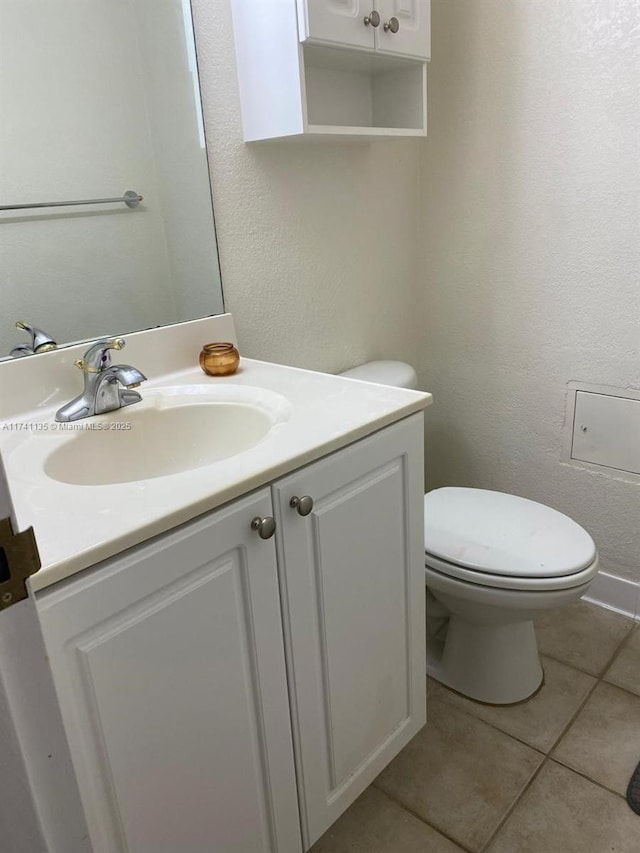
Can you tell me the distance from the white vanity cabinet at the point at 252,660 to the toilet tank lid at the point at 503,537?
0.74 ft

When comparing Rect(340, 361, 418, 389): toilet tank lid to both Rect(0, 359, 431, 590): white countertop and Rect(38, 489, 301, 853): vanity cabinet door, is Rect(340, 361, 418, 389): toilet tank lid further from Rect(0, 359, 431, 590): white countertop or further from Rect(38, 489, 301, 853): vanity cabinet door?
Rect(38, 489, 301, 853): vanity cabinet door

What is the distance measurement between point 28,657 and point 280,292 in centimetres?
121

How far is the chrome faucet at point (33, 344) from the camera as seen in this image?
3.83 feet

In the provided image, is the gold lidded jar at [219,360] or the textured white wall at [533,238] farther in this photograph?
the textured white wall at [533,238]

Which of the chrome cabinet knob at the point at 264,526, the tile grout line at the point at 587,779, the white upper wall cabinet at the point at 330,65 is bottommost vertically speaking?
the tile grout line at the point at 587,779

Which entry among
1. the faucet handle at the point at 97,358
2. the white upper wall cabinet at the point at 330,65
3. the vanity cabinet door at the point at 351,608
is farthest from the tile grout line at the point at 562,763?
the white upper wall cabinet at the point at 330,65

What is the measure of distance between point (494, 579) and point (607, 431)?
640 mm

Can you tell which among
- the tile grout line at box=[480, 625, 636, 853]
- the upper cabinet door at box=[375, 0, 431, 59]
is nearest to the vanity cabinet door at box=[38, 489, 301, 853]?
the tile grout line at box=[480, 625, 636, 853]

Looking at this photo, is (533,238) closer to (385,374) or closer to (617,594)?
(385,374)

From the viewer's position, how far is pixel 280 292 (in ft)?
5.20

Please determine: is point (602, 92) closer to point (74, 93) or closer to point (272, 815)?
point (74, 93)

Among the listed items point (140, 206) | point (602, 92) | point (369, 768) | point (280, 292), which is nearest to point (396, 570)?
point (369, 768)

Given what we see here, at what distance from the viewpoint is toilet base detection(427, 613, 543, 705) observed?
1555 millimetres

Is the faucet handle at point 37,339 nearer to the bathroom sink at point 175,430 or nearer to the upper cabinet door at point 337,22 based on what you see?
the bathroom sink at point 175,430
